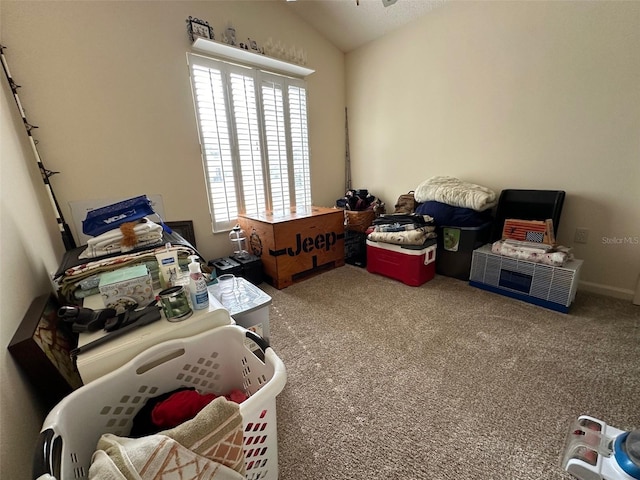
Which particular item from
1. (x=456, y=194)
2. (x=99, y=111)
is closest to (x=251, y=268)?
(x=99, y=111)

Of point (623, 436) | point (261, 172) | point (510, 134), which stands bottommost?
point (623, 436)

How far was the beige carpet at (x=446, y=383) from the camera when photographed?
947mm

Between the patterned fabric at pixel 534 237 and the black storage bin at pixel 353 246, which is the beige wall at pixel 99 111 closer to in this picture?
the black storage bin at pixel 353 246

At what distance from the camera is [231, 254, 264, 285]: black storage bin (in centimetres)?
228

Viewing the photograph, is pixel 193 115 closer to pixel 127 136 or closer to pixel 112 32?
pixel 127 136

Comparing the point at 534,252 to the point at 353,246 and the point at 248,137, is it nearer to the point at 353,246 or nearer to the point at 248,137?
the point at 353,246

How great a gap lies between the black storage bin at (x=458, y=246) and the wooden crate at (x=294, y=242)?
0.99 meters

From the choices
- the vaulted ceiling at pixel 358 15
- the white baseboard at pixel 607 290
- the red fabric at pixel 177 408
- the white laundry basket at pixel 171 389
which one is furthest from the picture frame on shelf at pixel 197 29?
the white baseboard at pixel 607 290

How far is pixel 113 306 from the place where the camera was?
86cm

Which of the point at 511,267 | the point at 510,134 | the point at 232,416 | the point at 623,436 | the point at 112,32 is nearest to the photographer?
the point at 232,416

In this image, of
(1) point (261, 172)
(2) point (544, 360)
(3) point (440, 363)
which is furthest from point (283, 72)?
(2) point (544, 360)

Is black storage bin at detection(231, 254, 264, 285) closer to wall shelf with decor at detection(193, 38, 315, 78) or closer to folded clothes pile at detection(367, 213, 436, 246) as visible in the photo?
folded clothes pile at detection(367, 213, 436, 246)

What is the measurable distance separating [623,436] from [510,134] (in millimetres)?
2192

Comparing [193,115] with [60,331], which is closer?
[60,331]
